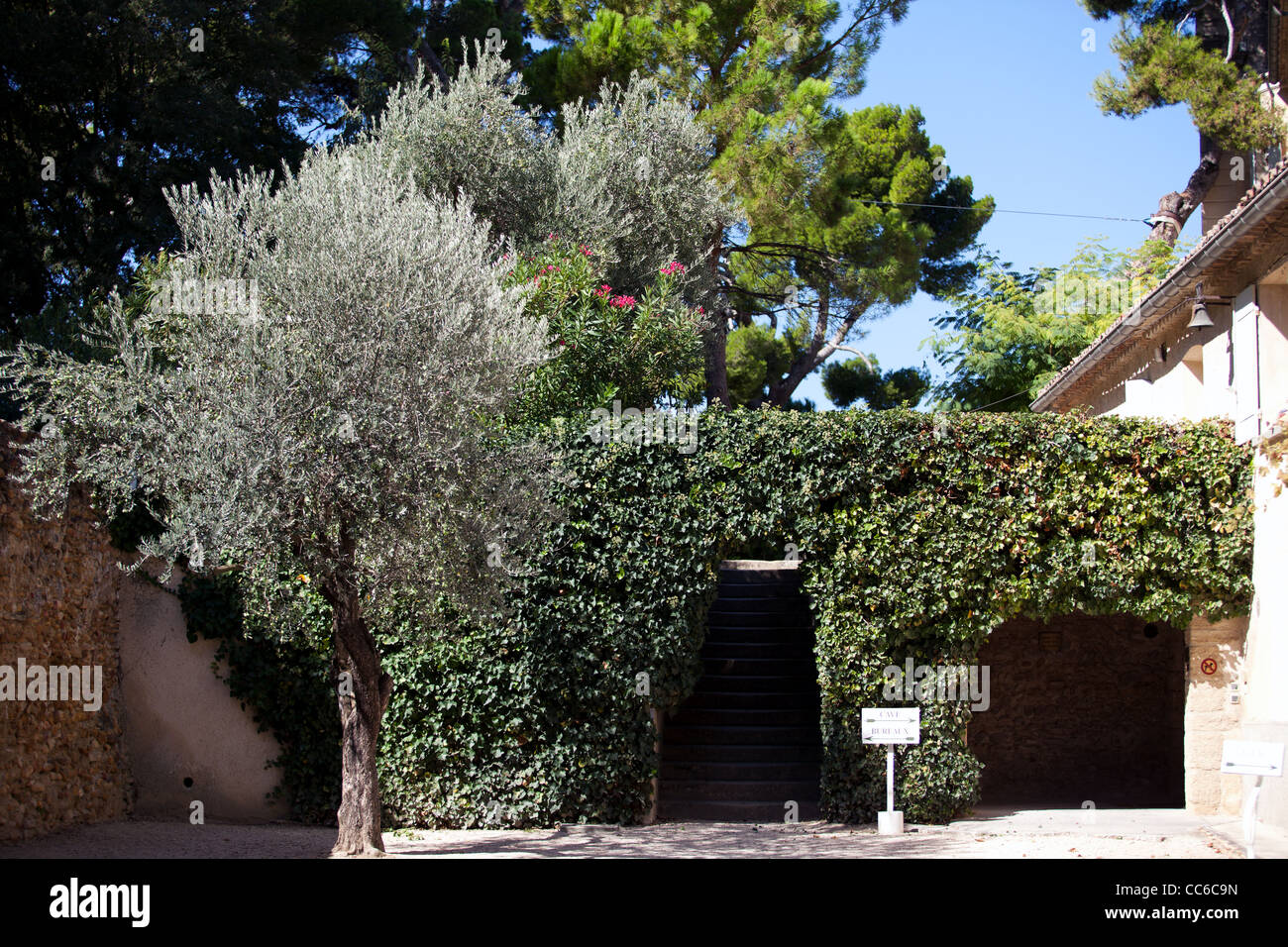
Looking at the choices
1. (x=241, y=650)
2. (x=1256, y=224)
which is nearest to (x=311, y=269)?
(x=241, y=650)

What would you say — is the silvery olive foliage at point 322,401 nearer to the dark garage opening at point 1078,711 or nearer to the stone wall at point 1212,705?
the stone wall at point 1212,705

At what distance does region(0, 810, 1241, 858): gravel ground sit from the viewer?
954 cm

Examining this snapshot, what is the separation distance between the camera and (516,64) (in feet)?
72.2

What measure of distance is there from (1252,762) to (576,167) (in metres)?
11.0

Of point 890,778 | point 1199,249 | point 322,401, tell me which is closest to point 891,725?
point 890,778

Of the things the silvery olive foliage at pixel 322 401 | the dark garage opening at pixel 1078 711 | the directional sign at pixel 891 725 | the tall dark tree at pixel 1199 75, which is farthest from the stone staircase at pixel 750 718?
the tall dark tree at pixel 1199 75

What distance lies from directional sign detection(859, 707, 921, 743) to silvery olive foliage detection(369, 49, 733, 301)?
7.19 meters

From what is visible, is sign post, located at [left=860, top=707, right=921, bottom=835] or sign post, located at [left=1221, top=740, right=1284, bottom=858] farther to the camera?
sign post, located at [left=860, top=707, right=921, bottom=835]

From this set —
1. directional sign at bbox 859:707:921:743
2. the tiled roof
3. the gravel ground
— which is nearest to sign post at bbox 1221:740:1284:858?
the gravel ground

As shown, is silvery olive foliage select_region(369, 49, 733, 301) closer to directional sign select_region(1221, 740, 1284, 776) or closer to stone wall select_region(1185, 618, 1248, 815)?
stone wall select_region(1185, 618, 1248, 815)

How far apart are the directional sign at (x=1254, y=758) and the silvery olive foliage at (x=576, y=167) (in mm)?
9608

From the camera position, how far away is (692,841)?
34.8 ft
